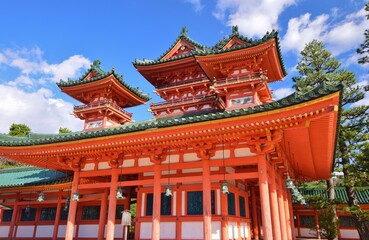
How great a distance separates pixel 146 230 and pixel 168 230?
1385mm

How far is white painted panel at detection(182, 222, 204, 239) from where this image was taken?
1271 cm

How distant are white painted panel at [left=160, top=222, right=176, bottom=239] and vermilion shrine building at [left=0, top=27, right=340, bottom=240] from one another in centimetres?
5

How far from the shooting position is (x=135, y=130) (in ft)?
38.5

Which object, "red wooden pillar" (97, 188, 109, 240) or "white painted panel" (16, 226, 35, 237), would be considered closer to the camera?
"red wooden pillar" (97, 188, 109, 240)

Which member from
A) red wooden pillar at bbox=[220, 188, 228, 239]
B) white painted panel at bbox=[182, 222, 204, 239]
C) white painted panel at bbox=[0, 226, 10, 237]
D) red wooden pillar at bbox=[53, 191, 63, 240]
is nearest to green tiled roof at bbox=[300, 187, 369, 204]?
red wooden pillar at bbox=[220, 188, 228, 239]

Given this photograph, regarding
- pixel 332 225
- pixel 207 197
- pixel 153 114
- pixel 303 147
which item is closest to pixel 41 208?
pixel 153 114

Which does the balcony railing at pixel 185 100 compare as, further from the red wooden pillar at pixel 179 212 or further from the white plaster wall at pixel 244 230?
the white plaster wall at pixel 244 230

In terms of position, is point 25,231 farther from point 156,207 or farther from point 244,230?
point 244,230

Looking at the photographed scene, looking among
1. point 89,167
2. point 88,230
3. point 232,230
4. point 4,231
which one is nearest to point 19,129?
point 4,231

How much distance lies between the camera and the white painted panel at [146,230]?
13859 mm

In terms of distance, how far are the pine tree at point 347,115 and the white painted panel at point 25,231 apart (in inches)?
925

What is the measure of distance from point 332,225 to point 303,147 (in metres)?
12.3

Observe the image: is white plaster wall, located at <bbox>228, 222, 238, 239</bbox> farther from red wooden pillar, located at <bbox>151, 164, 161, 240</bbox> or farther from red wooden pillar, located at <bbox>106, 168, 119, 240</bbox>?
red wooden pillar, located at <bbox>106, 168, 119, 240</bbox>

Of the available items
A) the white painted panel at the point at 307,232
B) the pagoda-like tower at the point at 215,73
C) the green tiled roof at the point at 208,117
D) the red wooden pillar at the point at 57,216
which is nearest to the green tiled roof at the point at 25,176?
the red wooden pillar at the point at 57,216
